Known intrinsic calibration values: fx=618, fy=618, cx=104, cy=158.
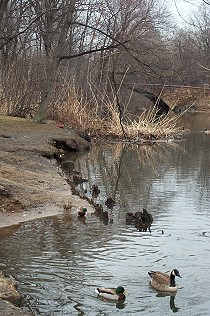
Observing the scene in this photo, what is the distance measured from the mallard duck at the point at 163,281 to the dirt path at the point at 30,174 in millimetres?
3296

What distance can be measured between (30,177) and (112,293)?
253 inches

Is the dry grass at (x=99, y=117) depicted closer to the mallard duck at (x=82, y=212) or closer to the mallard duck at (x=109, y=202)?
the mallard duck at (x=109, y=202)

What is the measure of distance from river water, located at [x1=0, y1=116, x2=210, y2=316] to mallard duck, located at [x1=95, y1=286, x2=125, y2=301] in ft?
0.23

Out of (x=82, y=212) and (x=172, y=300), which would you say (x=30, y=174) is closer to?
(x=82, y=212)

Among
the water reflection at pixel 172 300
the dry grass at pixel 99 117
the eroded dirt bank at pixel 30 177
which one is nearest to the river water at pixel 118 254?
the water reflection at pixel 172 300

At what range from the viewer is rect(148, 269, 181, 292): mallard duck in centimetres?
710

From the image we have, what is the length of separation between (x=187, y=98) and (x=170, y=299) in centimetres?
3541

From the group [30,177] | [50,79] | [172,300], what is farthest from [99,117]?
[172,300]

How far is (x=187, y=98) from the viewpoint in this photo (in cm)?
4175

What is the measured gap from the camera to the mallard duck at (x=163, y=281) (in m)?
7.10

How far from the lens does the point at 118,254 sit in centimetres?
859

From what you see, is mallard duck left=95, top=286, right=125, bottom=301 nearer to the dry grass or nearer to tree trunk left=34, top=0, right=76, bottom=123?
tree trunk left=34, top=0, right=76, bottom=123

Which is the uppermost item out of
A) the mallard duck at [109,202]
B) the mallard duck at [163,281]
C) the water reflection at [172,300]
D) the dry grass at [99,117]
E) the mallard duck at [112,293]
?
the dry grass at [99,117]

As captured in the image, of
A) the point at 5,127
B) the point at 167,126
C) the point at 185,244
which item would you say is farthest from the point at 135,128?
the point at 185,244
